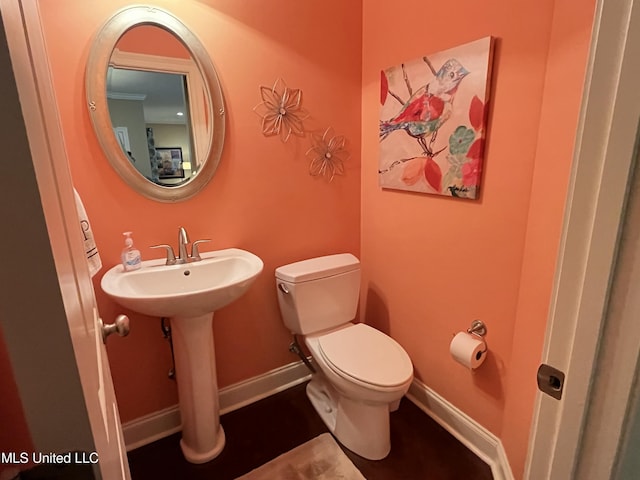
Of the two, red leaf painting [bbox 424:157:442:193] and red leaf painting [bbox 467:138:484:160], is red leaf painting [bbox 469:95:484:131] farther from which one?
red leaf painting [bbox 424:157:442:193]

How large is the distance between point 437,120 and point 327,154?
0.61m

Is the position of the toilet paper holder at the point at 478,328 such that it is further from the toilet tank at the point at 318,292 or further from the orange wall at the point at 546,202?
the toilet tank at the point at 318,292

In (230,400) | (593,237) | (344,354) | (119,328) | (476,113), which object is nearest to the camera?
(593,237)

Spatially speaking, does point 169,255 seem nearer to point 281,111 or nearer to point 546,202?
point 281,111

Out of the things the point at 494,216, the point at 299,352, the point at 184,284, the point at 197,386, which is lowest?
the point at 299,352

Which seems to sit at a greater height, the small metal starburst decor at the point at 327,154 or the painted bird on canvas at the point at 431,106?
the painted bird on canvas at the point at 431,106

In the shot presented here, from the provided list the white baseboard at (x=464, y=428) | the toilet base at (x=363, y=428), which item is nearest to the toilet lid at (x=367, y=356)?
the toilet base at (x=363, y=428)

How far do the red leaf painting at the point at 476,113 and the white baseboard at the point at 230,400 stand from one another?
1.56 metres

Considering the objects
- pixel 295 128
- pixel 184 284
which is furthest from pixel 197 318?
pixel 295 128

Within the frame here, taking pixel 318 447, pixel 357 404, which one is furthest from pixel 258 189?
pixel 318 447

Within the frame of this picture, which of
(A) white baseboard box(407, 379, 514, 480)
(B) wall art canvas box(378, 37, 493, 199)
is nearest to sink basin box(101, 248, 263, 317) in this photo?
(B) wall art canvas box(378, 37, 493, 199)

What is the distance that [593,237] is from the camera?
1.59 feet

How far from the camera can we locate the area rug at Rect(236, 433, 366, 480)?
1452 millimetres

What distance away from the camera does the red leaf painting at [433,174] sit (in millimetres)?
1520
